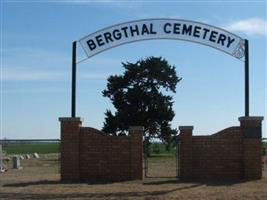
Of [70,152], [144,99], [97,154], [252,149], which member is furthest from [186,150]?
[144,99]

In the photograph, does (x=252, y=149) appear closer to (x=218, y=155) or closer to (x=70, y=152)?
(x=218, y=155)

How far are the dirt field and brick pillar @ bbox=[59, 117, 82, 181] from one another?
0.57 meters

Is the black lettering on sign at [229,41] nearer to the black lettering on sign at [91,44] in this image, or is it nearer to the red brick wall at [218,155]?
the red brick wall at [218,155]

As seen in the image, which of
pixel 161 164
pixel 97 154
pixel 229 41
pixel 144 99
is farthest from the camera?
pixel 144 99

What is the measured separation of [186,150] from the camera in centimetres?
2028

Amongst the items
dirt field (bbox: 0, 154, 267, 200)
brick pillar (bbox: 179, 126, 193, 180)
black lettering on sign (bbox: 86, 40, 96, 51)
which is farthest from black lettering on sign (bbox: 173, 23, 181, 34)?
dirt field (bbox: 0, 154, 267, 200)

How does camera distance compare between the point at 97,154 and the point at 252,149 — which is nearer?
the point at 252,149

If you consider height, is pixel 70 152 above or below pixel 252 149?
below

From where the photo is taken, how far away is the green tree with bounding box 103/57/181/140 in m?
50.5

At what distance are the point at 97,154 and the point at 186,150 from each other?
2987 mm

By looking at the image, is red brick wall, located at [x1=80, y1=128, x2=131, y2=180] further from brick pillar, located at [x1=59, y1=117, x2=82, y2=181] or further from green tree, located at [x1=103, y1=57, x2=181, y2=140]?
green tree, located at [x1=103, y1=57, x2=181, y2=140]

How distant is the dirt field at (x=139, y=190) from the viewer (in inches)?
629

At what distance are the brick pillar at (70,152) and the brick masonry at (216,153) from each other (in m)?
3.48

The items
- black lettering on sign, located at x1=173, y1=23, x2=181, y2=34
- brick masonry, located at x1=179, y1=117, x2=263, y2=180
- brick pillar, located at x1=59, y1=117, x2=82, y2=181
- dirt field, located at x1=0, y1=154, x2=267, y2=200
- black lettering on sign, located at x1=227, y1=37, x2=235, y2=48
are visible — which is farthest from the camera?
black lettering on sign, located at x1=173, y1=23, x2=181, y2=34
